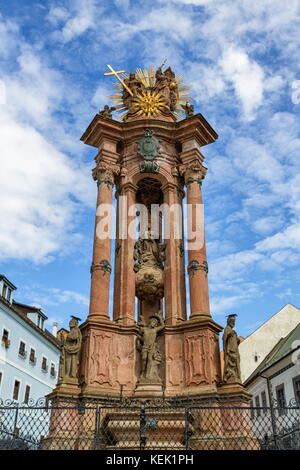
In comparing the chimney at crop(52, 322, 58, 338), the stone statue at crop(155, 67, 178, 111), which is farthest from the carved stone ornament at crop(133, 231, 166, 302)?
the chimney at crop(52, 322, 58, 338)

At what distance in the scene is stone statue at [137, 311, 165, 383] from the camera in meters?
13.3

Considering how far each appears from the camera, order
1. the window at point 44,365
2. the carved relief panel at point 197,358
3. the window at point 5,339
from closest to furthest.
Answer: the carved relief panel at point 197,358
the window at point 5,339
the window at point 44,365

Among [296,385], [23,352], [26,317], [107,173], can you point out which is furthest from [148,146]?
[23,352]

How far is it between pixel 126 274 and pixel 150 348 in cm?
248

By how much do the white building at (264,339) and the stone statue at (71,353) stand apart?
28.6 metres

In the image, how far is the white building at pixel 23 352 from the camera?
1199 inches

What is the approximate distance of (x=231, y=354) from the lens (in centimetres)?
1282

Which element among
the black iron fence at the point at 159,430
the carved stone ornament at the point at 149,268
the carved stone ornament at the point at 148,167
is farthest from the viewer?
the carved stone ornament at the point at 148,167

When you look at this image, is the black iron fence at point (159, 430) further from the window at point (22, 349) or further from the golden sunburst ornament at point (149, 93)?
the window at point (22, 349)

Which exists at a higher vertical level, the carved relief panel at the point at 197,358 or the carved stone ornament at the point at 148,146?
the carved stone ornament at the point at 148,146

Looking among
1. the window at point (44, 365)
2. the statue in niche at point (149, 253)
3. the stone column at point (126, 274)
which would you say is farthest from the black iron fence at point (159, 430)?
the window at point (44, 365)

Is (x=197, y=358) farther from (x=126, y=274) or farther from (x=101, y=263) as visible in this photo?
(x=101, y=263)

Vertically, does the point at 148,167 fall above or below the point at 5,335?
below

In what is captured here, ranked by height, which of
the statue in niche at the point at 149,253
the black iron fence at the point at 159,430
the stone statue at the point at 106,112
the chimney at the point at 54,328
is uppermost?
the chimney at the point at 54,328
